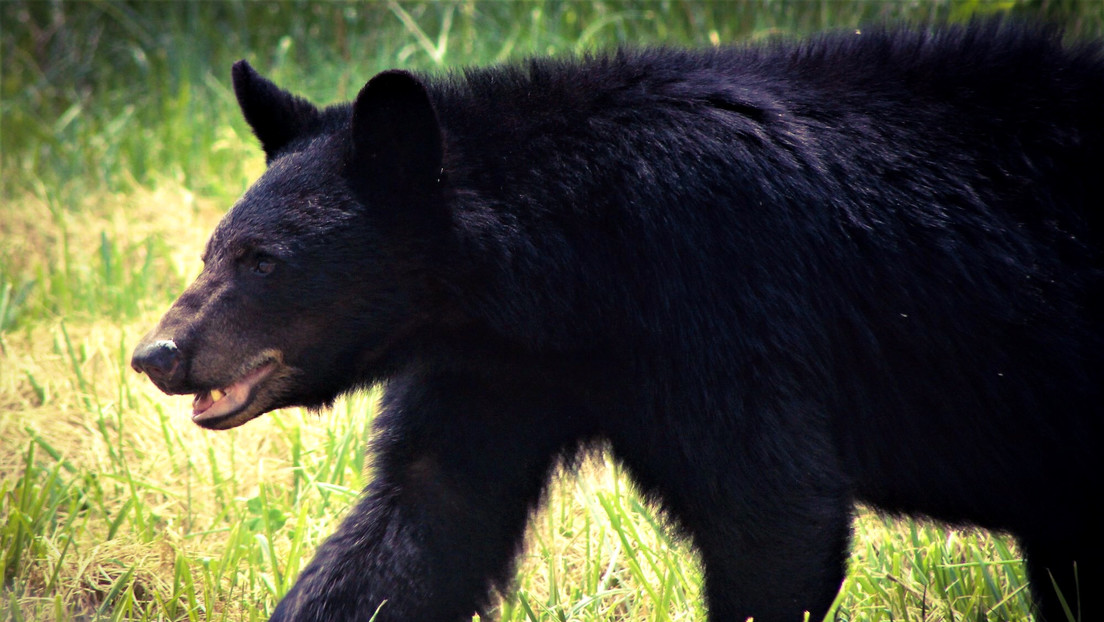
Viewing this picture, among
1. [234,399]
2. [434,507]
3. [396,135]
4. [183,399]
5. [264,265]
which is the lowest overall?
[183,399]

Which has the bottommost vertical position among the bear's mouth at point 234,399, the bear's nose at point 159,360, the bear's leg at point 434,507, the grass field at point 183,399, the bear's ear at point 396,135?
the grass field at point 183,399

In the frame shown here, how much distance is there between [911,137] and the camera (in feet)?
9.05

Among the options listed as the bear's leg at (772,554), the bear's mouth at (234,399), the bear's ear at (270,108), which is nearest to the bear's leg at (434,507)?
the bear's mouth at (234,399)

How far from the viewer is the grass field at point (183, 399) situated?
324 centimetres

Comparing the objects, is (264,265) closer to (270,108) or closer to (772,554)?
(270,108)

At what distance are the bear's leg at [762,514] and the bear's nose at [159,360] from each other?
1073 millimetres

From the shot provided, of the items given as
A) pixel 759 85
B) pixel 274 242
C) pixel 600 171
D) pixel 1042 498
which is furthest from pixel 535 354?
pixel 1042 498

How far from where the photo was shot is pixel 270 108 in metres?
2.99

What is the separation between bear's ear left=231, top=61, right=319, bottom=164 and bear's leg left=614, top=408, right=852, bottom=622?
121cm

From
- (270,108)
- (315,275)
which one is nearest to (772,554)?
(315,275)

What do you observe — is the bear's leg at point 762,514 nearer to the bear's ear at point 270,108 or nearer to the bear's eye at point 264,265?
the bear's eye at point 264,265

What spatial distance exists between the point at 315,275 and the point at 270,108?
20.9 inches

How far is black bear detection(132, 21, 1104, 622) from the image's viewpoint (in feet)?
8.54

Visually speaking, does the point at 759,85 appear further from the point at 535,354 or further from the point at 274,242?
the point at 274,242
